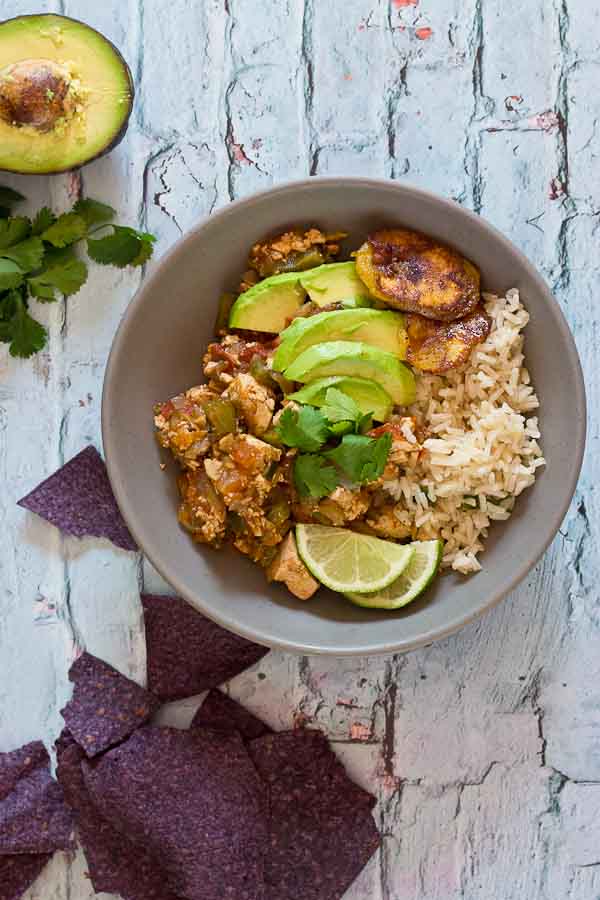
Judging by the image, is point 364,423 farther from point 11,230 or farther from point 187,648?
point 11,230

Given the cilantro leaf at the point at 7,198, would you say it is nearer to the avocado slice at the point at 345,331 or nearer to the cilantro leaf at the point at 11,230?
the cilantro leaf at the point at 11,230

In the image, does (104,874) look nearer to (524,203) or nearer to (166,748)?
(166,748)

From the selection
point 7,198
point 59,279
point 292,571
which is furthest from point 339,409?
point 7,198

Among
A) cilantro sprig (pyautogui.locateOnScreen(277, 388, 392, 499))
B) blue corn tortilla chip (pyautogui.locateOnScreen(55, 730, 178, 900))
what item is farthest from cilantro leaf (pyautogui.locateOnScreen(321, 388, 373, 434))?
blue corn tortilla chip (pyautogui.locateOnScreen(55, 730, 178, 900))

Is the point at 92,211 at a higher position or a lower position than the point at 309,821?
higher

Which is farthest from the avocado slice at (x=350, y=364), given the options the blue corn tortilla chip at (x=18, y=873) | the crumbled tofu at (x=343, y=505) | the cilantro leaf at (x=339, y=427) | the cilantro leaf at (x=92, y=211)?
the blue corn tortilla chip at (x=18, y=873)

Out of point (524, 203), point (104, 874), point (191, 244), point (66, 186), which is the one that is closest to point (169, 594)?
point (104, 874)
